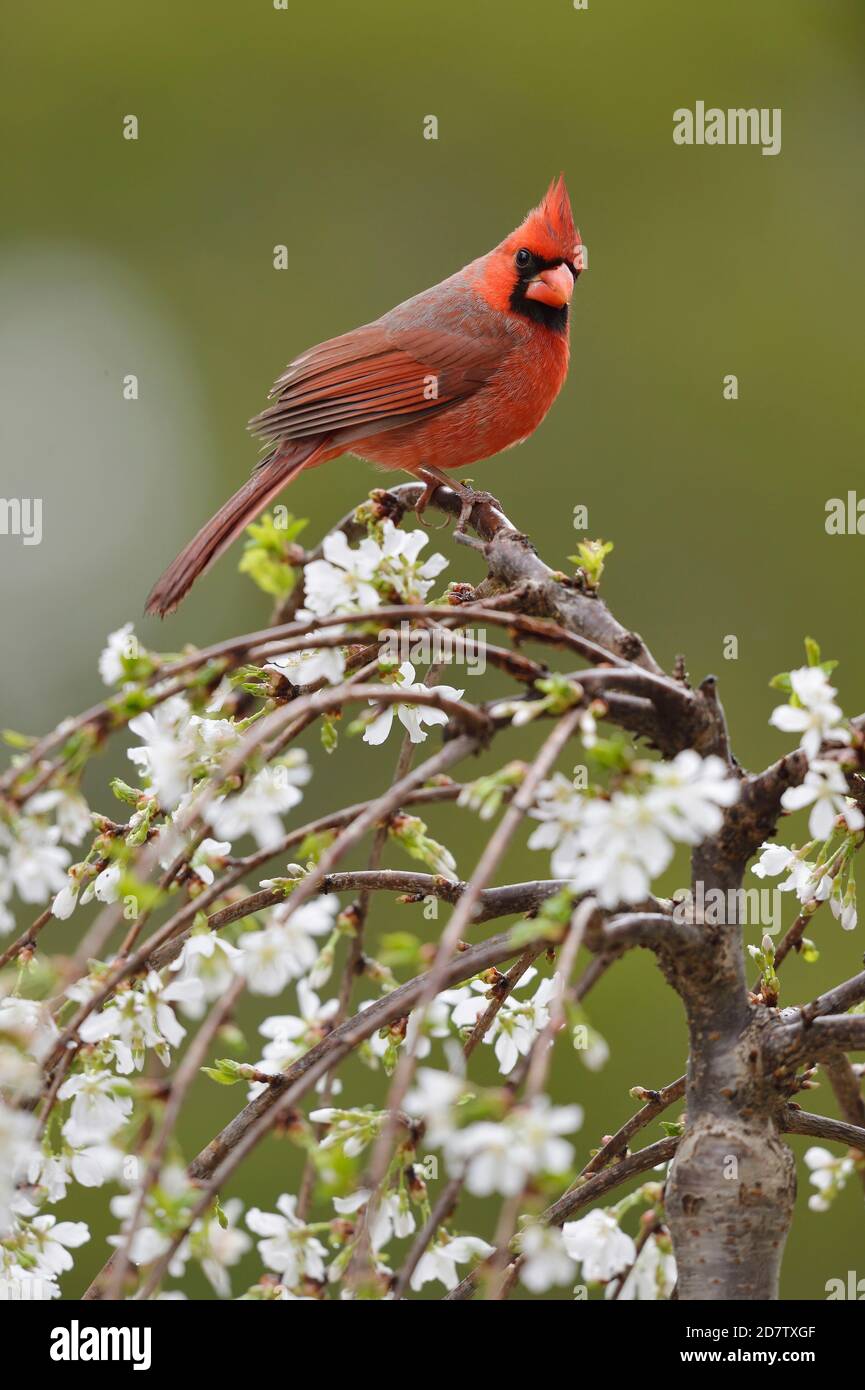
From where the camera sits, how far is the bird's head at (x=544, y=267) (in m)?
2.86

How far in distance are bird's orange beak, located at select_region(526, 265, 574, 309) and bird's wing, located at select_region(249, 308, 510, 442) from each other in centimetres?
13

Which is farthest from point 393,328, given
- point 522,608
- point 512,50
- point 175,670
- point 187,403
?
point 512,50

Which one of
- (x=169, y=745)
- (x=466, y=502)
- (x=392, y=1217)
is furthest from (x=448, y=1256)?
(x=466, y=502)

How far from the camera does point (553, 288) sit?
2.85 m

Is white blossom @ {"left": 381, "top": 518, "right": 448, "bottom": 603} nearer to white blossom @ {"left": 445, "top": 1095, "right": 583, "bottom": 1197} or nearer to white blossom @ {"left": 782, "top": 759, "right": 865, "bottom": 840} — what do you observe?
white blossom @ {"left": 782, "top": 759, "right": 865, "bottom": 840}

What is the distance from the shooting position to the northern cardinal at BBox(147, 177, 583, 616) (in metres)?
2.62

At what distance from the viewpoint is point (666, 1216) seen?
1067 mm

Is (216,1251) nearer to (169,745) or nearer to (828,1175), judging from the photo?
(169,745)

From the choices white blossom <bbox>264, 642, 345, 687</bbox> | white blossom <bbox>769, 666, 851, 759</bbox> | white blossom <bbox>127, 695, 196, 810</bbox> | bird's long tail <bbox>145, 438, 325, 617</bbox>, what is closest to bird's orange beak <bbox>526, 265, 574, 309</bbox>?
bird's long tail <bbox>145, 438, 325, 617</bbox>

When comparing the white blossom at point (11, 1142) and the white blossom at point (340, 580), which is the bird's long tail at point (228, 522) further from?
the white blossom at point (11, 1142)

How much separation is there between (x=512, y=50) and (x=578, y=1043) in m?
4.79

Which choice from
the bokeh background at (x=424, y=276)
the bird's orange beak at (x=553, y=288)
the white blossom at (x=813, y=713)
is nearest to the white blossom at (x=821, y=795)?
the white blossom at (x=813, y=713)
